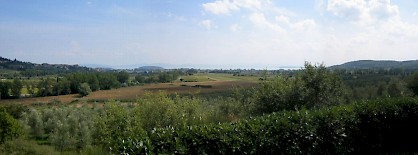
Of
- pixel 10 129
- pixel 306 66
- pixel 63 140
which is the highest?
pixel 306 66

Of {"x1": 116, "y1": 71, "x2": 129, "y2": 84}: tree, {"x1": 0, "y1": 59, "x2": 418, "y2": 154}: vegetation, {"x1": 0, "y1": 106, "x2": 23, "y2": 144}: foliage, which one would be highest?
{"x1": 0, "y1": 59, "x2": 418, "y2": 154}: vegetation

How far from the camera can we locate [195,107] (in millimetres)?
28578

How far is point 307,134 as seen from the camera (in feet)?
33.3

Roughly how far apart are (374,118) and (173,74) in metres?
117

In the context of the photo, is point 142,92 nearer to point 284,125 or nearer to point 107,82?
point 107,82

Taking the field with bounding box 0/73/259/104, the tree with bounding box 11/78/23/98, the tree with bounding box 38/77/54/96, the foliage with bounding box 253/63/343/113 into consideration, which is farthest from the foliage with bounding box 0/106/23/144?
the tree with bounding box 38/77/54/96

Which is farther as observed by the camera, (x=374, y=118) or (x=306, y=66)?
(x=306, y=66)

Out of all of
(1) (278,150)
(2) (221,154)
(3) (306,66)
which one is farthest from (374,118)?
(3) (306,66)

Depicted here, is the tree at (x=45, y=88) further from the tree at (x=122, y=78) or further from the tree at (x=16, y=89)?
the tree at (x=122, y=78)

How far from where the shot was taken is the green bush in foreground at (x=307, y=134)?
8008 millimetres

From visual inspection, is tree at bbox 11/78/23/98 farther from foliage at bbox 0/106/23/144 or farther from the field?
foliage at bbox 0/106/23/144

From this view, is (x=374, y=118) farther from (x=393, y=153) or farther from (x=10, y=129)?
(x=10, y=129)

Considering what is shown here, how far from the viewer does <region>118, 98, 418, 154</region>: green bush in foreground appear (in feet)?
26.3

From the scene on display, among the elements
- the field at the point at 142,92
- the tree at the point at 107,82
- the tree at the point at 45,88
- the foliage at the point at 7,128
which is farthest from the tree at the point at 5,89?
the foliage at the point at 7,128
